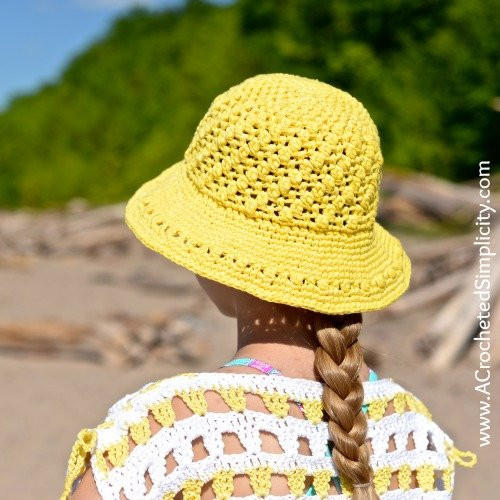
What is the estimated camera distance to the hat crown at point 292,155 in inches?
69.1

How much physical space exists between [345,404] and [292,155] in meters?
0.56

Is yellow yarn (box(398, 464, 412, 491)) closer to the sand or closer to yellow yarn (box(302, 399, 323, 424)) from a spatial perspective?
yellow yarn (box(302, 399, 323, 424))

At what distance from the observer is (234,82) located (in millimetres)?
18625

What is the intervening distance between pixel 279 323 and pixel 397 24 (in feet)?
43.5

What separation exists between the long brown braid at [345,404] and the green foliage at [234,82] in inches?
196

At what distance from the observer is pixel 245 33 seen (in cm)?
1834

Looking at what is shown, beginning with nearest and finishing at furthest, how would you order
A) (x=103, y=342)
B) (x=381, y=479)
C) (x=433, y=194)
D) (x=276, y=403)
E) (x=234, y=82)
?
1. (x=276, y=403)
2. (x=381, y=479)
3. (x=103, y=342)
4. (x=433, y=194)
5. (x=234, y=82)

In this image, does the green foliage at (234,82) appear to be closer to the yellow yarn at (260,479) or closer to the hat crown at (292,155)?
the hat crown at (292,155)

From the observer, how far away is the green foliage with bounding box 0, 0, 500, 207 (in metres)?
12.3

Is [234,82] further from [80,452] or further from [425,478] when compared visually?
[80,452]

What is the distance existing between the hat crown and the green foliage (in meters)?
4.78

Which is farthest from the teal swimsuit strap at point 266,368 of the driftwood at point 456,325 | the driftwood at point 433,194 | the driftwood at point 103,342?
the driftwood at point 433,194

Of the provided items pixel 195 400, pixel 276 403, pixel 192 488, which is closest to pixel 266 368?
pixel 276 403

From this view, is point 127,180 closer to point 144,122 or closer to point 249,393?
point 144,122
